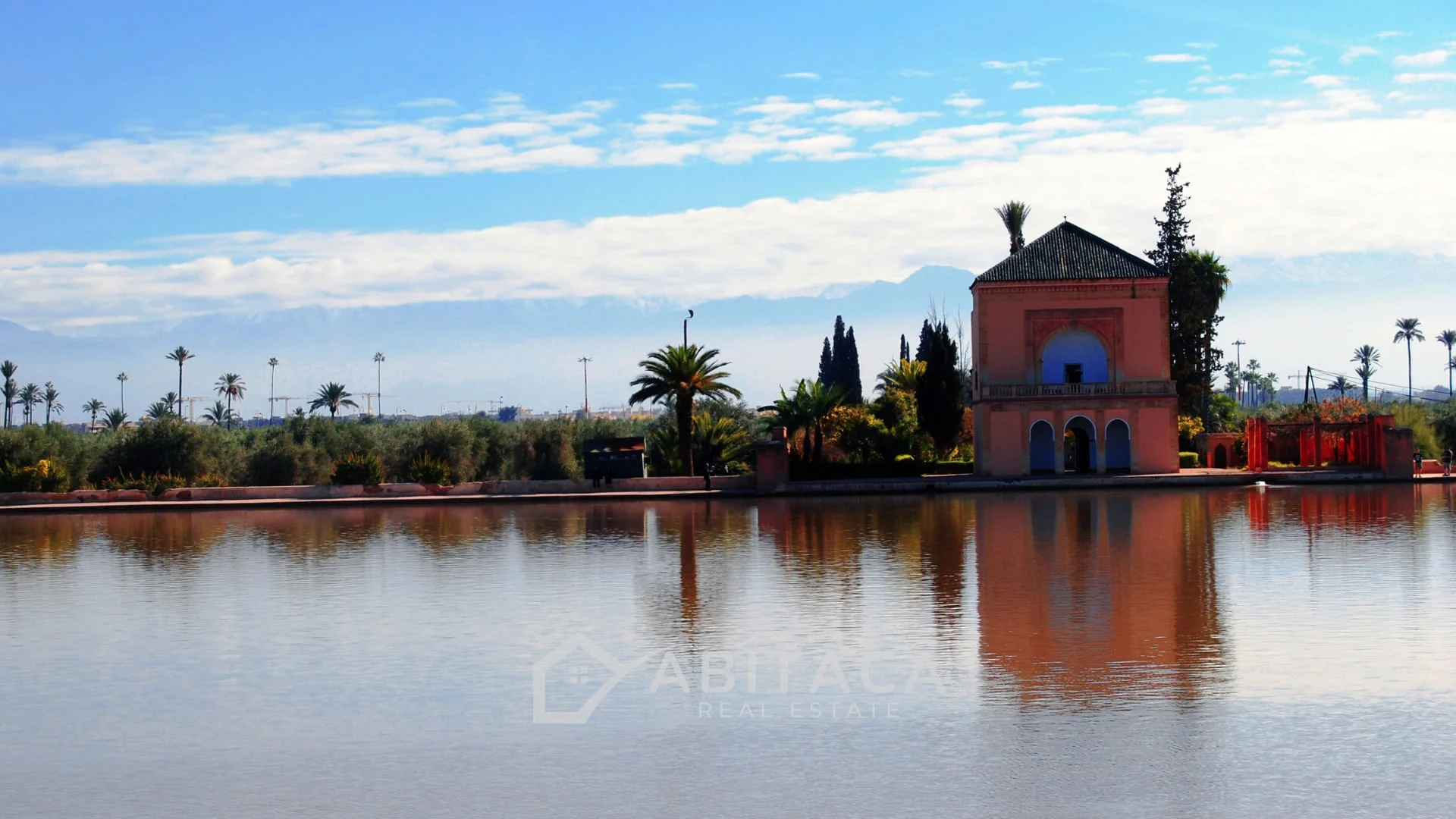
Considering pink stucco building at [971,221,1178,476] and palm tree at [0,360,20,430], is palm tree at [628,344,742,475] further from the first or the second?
palm tree at [0,360,20,430]

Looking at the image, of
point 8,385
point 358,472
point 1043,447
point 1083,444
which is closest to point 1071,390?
point 1043,447

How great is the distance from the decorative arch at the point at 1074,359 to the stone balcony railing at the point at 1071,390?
35.6 inches

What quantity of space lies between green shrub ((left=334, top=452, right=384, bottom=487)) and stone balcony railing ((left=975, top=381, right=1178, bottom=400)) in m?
18.9

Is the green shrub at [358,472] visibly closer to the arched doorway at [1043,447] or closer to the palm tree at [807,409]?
the palm tree at [807,409]

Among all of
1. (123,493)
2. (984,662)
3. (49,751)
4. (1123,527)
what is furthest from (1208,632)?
(123,493)

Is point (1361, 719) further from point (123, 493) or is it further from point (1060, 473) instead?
point (123, 493)

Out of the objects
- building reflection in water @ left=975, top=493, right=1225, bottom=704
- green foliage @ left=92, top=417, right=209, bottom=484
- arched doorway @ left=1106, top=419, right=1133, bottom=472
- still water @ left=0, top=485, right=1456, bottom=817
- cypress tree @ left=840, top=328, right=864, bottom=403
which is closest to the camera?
still water @ left=0, top=485, right=1456, bottom=817

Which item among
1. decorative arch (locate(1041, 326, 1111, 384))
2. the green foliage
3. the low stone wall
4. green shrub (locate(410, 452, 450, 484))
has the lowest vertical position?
the low stone wall

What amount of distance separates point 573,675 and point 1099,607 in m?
6.51

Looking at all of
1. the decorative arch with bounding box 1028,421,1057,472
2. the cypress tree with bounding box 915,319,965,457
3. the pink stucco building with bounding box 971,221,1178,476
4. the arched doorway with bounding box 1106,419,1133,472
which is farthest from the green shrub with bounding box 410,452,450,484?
the arched doorway with bounding box 1106,419,1133,472

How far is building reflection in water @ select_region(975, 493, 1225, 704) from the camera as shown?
39.6 feet

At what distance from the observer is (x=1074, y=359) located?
4500 cm

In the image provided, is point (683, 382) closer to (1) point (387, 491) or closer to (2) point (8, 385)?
(1) point (387, 491)

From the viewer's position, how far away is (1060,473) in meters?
43.4
